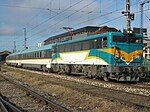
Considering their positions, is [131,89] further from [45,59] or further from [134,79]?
[45,59]

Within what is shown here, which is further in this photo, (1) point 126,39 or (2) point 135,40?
(2) point 135,40

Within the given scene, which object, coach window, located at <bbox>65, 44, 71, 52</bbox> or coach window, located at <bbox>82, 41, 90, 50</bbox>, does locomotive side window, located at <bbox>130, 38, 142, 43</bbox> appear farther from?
coach window, located at <bbox>65, 44, 71, 52</bbox>

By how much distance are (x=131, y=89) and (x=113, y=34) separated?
4890 mm

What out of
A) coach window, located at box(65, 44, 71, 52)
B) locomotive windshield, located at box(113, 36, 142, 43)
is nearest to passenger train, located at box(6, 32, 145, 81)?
locomotive windshield, located at box(113, 36, 142, 43)

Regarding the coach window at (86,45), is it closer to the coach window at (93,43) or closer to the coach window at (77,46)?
the coach window at (93,43)

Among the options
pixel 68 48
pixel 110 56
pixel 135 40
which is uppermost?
pixel 135 40

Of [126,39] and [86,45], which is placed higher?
[126,39]

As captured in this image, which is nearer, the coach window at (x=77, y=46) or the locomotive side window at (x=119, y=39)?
the locomotive side window at (x=119, y=39)

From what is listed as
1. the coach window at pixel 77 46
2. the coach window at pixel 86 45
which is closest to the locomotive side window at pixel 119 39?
the coach window at pixel 86 45

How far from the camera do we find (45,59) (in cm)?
3972

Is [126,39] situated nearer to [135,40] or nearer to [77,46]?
[135,40]

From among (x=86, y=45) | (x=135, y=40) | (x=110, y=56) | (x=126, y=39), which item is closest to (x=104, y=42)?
(x=110, y=56)

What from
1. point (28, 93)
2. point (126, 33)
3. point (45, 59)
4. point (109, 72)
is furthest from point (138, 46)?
point (45, 59)

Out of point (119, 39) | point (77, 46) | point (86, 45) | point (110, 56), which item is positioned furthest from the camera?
point (77, 46)
